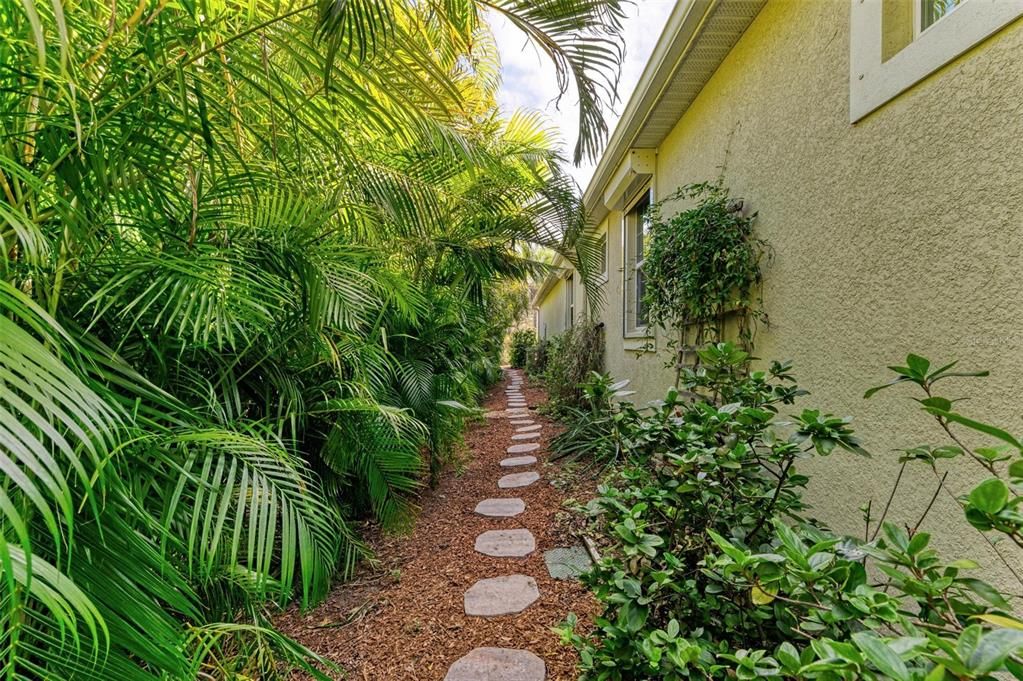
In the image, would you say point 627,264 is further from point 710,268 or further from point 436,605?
point 436,605

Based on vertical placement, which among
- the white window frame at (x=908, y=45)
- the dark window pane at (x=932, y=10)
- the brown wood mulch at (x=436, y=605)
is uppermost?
the dark window pane at (x=932, y=10)

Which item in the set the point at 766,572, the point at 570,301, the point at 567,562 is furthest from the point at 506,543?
the point at 570,301

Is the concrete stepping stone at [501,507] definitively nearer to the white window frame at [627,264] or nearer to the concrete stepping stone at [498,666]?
the concrete stepping stone at [498,666]

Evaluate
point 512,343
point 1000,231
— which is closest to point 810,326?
point 1000,231

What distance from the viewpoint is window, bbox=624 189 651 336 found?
4371mm

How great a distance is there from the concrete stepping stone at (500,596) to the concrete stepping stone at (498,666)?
233mm

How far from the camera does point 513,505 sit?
9.97 feet

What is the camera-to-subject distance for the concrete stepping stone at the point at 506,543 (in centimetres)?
239

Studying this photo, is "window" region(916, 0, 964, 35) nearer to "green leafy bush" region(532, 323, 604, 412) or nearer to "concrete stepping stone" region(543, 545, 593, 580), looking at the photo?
"concrete stepping stone" region(543, 545, 593, 580)

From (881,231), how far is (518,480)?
2.85 meters

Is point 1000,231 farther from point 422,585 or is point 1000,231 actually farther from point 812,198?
point 422,585

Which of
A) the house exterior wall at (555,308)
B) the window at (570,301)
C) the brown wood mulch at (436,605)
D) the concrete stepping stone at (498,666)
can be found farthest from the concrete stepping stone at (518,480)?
the house exterior wall at (555,308)

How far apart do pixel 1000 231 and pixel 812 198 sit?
783mm

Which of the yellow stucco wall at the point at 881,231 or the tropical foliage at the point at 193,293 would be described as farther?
the yellow stucco wall at the point at 881,231
